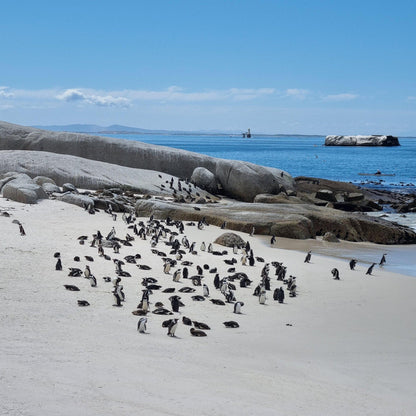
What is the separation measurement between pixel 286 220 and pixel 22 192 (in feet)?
25.8

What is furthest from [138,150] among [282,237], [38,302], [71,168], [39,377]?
[39,377]

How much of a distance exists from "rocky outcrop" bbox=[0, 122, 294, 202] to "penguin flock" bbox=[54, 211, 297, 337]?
13.2 m

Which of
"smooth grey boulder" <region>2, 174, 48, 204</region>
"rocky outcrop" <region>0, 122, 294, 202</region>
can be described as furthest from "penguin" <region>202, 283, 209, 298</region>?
"rocky outcrop" <region>0, 122, 294, 202</region>

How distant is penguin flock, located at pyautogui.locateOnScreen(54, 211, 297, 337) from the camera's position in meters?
8.30

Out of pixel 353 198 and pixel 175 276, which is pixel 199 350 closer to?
pixel 175 276

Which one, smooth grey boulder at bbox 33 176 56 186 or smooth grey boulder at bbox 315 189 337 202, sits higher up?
smooth grey boulder at bbox 33 176 56 186

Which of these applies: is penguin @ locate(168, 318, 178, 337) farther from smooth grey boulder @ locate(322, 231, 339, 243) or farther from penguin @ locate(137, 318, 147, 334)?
smooth grey boulder @ locate(322, 231, 339, 243)

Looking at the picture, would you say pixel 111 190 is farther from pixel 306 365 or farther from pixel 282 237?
pixel 306 365

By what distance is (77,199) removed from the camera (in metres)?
18.9

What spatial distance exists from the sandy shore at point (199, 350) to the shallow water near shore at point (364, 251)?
2926 millimetres

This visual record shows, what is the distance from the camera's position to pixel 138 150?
2909 cm

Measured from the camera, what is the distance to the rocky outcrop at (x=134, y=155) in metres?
28.0

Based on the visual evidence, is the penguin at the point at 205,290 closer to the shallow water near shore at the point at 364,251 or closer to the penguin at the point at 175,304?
the penguin at the point at 175,304

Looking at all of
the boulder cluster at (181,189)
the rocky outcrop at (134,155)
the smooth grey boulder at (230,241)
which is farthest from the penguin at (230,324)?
the rocky outcrop at (134,155)
